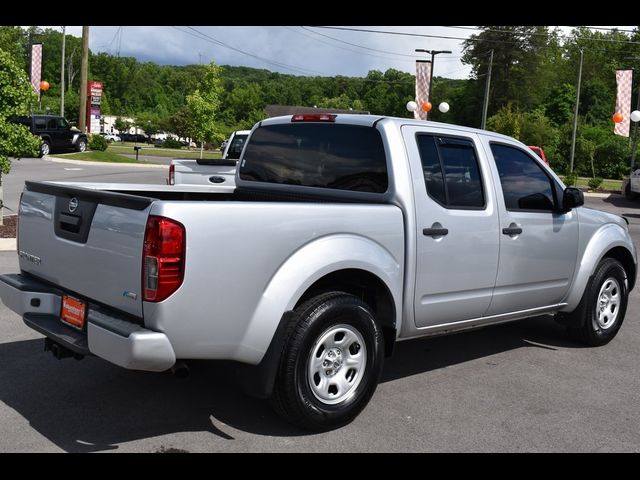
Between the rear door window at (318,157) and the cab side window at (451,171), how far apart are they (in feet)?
1.14

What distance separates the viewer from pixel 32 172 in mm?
24672

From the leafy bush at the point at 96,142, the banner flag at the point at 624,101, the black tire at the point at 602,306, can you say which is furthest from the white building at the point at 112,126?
the black tire at the point at 602,306

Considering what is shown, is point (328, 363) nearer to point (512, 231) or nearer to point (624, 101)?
point (512, 231)

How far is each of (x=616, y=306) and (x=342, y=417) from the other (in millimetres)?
3698

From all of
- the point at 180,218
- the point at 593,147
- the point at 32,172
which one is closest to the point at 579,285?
the point at 180,218

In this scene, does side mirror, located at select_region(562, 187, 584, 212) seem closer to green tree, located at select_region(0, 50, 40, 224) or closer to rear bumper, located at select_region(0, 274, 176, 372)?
rear bumper, located at select_region(0, 274, 176, 372)

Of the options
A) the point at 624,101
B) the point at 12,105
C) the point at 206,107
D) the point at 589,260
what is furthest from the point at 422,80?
the point at 589,260

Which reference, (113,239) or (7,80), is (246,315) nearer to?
(113,239)

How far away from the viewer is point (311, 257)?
4.09 meters

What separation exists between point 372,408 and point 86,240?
2.15 m

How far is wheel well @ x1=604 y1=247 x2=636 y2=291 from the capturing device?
268 inches

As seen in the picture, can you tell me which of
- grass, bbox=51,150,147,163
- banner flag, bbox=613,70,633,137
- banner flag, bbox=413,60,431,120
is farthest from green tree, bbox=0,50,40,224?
banner flag, bbox=413,60,431,120

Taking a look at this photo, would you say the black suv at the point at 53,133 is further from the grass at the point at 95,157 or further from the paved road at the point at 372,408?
the paved road at the point at 372,408

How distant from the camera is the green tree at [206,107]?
144 feet
